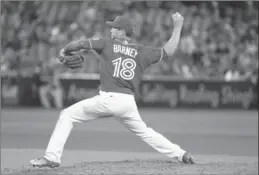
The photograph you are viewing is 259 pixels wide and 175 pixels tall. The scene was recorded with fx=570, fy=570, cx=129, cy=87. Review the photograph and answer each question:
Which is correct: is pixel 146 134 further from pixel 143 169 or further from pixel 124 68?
pixel 124 68

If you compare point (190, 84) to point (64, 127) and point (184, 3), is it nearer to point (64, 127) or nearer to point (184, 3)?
point (184, 3)

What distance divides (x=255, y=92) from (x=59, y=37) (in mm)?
7340

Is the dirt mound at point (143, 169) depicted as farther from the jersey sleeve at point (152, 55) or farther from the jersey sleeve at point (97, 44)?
the jersey sleeve at point (97, 44)

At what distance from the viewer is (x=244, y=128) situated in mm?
15547

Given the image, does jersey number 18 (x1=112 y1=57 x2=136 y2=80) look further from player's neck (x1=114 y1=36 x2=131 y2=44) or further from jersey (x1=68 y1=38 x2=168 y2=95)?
player's neck (x1=114 y1=36 x2=131 y2=44)

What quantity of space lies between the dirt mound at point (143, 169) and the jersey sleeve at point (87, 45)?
1.61 m

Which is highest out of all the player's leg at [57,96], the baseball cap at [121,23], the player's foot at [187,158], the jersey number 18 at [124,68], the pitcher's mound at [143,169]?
the baseball cap at [121,23]

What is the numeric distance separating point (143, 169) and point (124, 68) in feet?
4.66

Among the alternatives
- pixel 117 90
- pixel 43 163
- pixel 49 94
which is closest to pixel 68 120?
pixel 43 163

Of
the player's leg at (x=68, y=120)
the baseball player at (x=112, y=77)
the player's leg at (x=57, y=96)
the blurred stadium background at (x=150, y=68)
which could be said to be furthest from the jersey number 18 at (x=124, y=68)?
the player's leg at (x=57, y=96)

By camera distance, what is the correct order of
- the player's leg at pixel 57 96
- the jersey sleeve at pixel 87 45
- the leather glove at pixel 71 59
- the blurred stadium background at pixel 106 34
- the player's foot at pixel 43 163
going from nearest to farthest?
the player's foot at pixel 43 163
the jersey sleeve at pixel 87 45
the leather glove at pixel 71 59
the player's leg at pixel 57 96
the blurred stadium background at pixel 106 34

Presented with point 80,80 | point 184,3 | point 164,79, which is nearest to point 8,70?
point 80,80

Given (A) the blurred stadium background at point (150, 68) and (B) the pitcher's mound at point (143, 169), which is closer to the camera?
(B) the pitcher's mound at point (143, 169)

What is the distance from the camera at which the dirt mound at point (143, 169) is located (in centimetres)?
745
